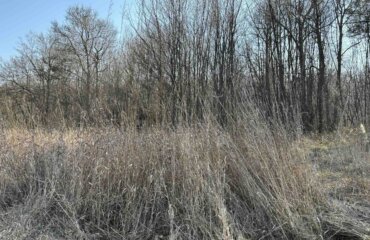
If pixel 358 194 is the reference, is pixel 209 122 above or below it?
above

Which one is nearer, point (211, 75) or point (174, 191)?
point (174, 191)

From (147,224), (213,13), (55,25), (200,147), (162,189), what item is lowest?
(147,224)

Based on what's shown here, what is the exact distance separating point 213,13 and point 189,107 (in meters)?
5.70

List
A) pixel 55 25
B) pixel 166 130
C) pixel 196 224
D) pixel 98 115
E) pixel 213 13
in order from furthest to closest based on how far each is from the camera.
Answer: pixel 55 25 → pixel 213 13 → pixel 98 115 → pixel 166 130 → pixel 196 224

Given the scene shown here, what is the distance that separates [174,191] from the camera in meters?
3.41

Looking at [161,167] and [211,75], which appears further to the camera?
[211,75]

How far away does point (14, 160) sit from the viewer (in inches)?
170

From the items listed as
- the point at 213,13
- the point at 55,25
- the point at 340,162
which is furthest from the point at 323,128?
the point at 55,25

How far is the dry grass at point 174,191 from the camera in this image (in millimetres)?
3057

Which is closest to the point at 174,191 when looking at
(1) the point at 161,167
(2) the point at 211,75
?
(1) the point at 161,167

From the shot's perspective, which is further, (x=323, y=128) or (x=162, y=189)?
(x=323, y=128)

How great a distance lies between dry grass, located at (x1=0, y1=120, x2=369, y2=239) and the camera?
3.06 m

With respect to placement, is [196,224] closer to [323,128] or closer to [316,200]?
[316,200]

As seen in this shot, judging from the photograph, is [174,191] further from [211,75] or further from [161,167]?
[211,75]
